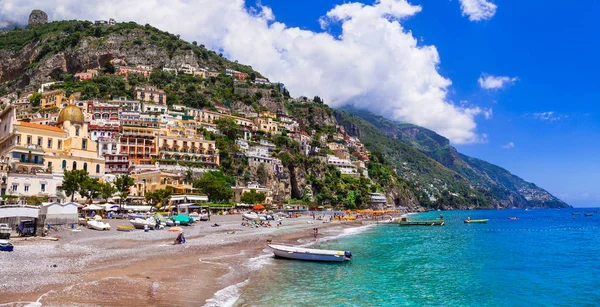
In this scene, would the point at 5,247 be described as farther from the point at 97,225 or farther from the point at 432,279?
the point at 432,279

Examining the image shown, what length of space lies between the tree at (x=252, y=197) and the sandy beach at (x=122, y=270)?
44.0 m

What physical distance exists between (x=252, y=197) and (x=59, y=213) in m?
45.7

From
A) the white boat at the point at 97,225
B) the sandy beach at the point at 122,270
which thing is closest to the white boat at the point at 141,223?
the white boat at the point at 97,225

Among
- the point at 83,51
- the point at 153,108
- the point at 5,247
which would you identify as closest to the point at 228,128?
the point at 153,108

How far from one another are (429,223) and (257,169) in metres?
38.9

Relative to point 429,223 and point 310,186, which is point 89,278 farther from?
point 310,186

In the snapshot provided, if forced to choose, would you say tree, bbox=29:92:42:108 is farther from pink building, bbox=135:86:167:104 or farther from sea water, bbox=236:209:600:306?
sea water, bbox=236:209:600:306

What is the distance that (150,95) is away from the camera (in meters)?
110

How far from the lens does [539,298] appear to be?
19734 mm

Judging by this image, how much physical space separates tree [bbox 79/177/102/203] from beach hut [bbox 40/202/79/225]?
11.2m

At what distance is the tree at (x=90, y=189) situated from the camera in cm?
4491

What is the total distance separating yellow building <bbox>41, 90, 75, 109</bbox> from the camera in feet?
326

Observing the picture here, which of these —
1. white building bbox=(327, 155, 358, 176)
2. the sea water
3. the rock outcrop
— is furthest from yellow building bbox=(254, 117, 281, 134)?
the rock outcrop

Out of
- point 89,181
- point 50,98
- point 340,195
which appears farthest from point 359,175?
point 89,181
